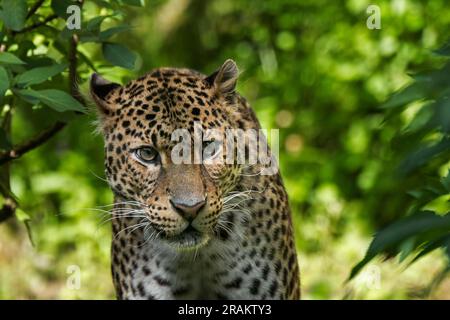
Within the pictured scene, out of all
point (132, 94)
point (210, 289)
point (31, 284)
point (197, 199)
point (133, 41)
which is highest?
point (133, 41)

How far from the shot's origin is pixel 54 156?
1235cm

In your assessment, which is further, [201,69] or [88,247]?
[201,69]

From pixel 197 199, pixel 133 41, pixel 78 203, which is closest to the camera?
pixel 197 199

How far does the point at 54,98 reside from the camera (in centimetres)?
509

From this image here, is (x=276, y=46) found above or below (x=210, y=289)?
above

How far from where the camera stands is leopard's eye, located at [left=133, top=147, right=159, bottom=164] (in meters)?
5.61

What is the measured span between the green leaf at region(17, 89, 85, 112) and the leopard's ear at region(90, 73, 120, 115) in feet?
2.23

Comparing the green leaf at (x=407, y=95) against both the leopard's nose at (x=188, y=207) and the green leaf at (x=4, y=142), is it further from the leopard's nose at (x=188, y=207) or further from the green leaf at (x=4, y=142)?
the green leaf at (x=4, y=142)

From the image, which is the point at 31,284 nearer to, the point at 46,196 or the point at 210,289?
the point at 46,196

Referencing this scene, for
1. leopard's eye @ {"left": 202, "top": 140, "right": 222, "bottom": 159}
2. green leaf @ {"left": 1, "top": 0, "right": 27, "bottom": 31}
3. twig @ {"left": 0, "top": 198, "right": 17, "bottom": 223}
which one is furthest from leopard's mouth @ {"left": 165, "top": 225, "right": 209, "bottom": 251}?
green leaf @ {"left": 1, "top": 0, "right": 27, "bottom": 31}

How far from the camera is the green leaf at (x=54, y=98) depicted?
502cm

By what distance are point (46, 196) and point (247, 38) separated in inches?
139
